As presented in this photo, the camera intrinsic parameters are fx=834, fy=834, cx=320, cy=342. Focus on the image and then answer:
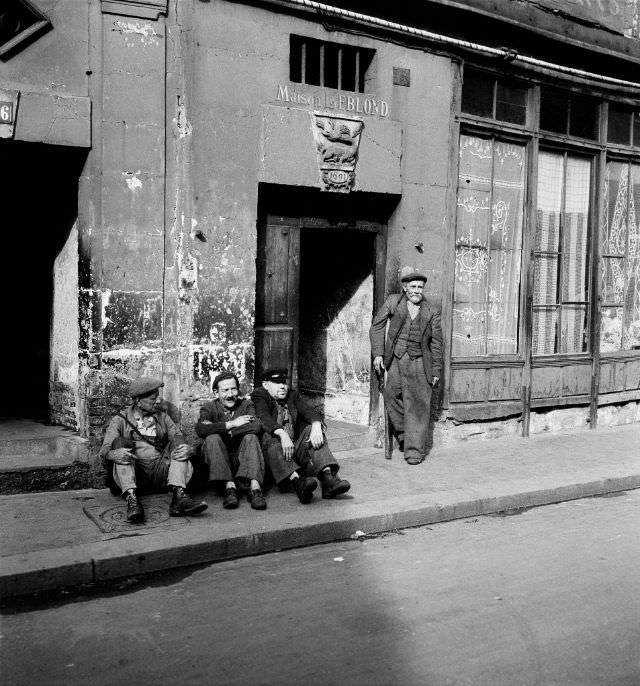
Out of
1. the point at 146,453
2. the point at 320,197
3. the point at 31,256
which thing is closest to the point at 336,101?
the point at 320,197

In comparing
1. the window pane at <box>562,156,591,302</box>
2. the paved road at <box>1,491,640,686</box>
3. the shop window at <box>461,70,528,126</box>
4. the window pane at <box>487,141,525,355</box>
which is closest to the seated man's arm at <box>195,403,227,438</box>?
the paved road at <box>1,491,640,686</box>

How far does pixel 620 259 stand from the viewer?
1134 centimetres

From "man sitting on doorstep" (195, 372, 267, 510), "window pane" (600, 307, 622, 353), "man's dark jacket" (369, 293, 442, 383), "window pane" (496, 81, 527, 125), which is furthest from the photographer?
"window pane" (600, 307, 622, 353)

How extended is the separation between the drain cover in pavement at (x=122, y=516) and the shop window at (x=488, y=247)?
4395mm

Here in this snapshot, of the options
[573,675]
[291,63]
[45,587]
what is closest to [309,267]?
[291,63]

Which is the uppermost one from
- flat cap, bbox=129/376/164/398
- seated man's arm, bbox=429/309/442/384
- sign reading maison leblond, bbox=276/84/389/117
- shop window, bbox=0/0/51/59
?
shop window, bbox=0/0/51/59

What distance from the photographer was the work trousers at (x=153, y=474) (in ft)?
21.0

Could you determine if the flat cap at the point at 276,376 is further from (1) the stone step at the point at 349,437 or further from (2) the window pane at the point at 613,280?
(2) the window pane at the point at 613,280

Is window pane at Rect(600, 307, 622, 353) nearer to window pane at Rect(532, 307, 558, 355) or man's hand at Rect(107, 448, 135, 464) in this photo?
window pane at Rect(532, 307, 558, 355)

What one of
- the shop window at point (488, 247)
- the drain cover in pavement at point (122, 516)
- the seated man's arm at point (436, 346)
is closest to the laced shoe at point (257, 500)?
the drain cover in pavement at point (122, 516)

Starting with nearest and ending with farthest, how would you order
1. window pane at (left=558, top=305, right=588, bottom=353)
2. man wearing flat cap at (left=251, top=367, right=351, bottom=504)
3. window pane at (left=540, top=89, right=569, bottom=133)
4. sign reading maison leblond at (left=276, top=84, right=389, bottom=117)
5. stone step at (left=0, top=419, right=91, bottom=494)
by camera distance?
1. man wearing flat cap at (left=251, top=367, right=351, bottom=504)
2. stone step at (left=0, top=419, right=91, bottom=494)
3. sign reading maison leblond at (left=276, top=84, right=389, bottom=117)
4. window pane at (left=540, top=89, right=569, bottom=133)
5. window pane at (left=558, top=305, right=588, bottom=353)

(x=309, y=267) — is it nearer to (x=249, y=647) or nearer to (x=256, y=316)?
(x=256, y=316)

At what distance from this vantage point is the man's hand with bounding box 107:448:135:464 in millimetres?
6348

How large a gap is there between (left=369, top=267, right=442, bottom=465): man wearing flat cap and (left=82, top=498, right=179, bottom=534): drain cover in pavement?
121 inches
